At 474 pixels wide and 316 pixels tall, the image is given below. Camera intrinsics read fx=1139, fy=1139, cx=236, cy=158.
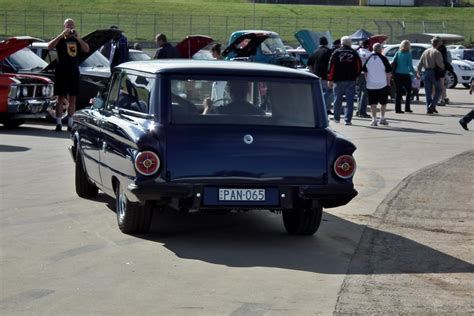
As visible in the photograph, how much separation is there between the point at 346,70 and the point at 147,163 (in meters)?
14.8

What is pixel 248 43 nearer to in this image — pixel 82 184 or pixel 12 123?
pixel 12 123

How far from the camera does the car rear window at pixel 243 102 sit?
9.88 metres

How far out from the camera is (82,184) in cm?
1246

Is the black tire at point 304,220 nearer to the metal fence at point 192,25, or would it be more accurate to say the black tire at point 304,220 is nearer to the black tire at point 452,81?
the black tire at point 452,81

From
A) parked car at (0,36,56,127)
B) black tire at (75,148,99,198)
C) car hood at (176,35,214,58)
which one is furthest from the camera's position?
car hood at (176,35,214,58)

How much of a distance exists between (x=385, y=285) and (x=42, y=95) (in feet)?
44.7

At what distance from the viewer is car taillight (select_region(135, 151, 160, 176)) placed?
31.2ft

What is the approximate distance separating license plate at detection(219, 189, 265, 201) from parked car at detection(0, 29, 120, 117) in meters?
13.5

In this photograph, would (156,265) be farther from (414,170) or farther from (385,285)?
(414,170)

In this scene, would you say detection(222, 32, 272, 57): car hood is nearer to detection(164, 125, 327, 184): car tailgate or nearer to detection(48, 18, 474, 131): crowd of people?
detection(48, 18, 474, 131): crowd of people

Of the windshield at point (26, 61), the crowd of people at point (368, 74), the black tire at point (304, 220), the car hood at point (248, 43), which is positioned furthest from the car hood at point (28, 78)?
the car hood at point (248, 43)

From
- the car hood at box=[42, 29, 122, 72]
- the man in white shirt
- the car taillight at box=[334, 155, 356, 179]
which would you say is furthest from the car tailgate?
the man in white shirt

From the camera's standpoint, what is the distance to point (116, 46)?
22969 mm

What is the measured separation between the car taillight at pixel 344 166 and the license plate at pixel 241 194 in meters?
0.71
